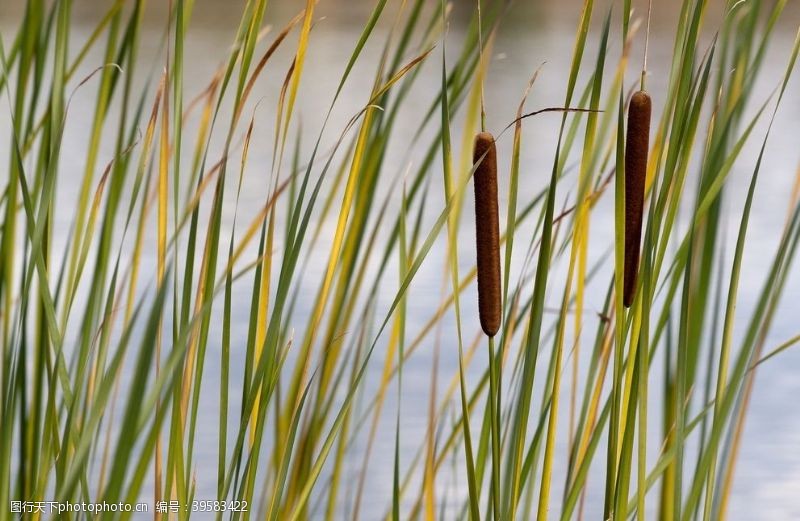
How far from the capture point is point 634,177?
39 cm

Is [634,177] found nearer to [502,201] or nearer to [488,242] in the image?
[488,242]

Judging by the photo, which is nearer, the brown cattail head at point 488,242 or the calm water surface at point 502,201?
the brown cattail head at point 488,242

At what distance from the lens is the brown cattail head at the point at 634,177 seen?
0.39 meters

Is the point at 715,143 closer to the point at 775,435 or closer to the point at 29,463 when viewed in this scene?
the point at 29,463

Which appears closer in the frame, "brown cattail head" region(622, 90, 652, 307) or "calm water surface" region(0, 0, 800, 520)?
"brown cattail head" region(622, 90, 652, 307)

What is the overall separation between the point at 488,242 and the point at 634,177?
58 millimetres

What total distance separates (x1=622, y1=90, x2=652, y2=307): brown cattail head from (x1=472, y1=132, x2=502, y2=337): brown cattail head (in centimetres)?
5

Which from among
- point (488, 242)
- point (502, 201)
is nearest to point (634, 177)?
point (488, 242)

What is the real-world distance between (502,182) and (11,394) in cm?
268

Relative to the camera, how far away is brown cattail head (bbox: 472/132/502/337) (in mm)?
384

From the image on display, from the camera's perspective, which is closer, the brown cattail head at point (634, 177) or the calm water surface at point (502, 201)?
the brown cattail head at point (634, 177)

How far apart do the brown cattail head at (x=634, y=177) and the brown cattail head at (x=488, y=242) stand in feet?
0.16

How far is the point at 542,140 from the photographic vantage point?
12.6 feet

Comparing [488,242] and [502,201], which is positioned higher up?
[502,201]
